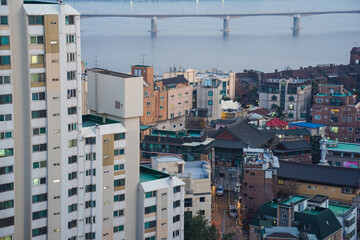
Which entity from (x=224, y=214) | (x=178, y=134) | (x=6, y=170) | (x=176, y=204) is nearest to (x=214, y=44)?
(x=178, y=134)

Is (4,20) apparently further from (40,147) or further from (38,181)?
(38,181)

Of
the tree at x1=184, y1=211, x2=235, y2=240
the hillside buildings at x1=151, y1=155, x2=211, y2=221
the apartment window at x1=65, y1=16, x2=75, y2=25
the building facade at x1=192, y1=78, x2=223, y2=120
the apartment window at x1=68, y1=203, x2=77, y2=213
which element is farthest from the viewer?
the building facade at x1=192, y1=78, x2=223, y2=120

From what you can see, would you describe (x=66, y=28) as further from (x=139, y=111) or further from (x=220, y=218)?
(x=220, y=218)

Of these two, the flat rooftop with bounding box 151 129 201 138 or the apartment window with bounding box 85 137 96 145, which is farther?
the flat rooftop with bounding box 151 129 201 138

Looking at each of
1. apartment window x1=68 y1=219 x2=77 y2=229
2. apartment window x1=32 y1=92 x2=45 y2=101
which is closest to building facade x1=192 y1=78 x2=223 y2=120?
apartment window x1=68 y1=219 x2=77 y2=229

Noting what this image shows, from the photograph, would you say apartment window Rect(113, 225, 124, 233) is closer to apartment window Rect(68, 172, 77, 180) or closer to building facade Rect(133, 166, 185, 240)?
building facade Rect(133, 166, 185, 240)

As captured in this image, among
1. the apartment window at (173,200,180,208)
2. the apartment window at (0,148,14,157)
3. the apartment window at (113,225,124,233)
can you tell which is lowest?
the apartment window at (113,225,124,233)

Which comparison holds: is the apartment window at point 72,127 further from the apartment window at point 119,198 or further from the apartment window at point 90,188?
the apartment window at point 119,198
